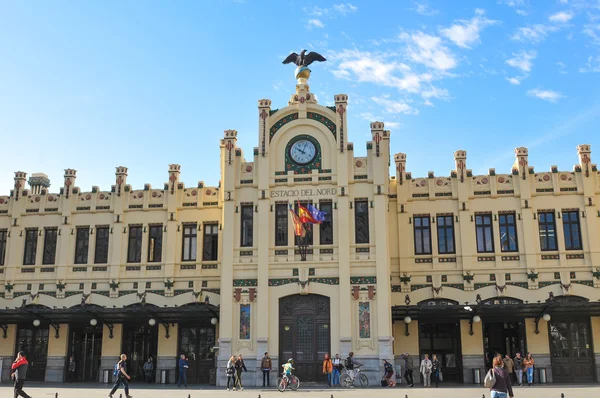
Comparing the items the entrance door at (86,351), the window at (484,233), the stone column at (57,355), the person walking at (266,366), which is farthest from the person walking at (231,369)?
the window at (484,233)

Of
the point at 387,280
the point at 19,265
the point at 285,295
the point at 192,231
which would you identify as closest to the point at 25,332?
the point at 19,265

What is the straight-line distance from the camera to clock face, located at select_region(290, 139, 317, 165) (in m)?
33.2

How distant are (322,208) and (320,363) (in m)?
7.77

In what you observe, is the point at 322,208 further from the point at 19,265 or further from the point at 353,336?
Answer: the point at 19,265

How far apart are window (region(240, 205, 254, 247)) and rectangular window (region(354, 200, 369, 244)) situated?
17.8 feet

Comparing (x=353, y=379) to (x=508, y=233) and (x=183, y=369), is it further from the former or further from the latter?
(x=508, y=233)

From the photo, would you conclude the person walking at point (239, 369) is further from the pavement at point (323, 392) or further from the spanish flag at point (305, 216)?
the spanish flag at point (305, 216)

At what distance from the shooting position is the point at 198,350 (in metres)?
34.3

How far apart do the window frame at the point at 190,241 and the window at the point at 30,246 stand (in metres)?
9.09

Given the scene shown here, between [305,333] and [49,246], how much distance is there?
54.6 ft

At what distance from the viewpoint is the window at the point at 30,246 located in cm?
3716

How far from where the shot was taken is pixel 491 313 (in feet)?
104

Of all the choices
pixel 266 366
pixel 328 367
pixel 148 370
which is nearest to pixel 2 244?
pixel 148 370

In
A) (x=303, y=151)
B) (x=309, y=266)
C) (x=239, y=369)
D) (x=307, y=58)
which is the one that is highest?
(x=307, y=58)
